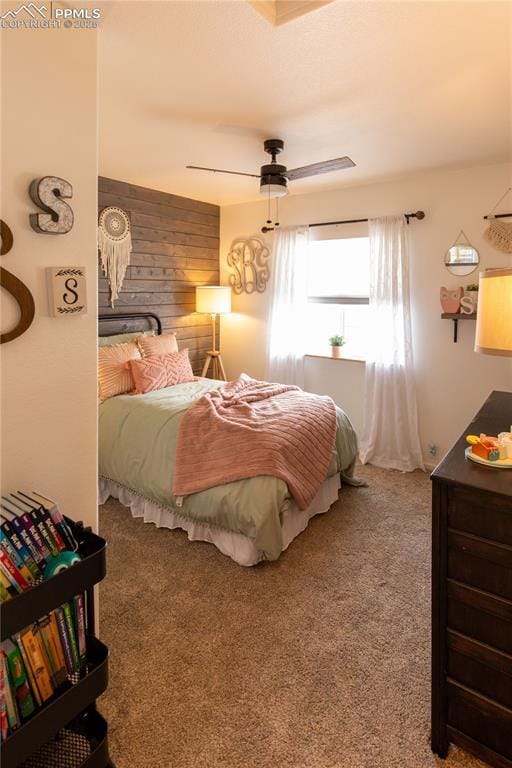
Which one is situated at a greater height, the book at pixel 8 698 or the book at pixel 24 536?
the book at pixel 24 536

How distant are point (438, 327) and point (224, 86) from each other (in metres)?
2.59

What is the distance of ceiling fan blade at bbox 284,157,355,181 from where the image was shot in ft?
8.49

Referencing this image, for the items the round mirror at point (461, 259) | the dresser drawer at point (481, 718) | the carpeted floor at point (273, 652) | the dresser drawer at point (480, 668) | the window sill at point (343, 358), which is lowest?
the carpeted floor at point (273, 652)

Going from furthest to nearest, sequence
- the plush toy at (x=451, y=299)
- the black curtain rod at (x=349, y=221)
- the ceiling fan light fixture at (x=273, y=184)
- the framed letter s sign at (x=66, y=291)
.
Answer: the black curtain rod at (x=349, y=221)
the plush toy at (x=451, y=299)
the ceiling fan light fixture at (x=273, y=184)
the framed letter s sign at (x=66, y=291)

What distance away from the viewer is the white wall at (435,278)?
11.6ft

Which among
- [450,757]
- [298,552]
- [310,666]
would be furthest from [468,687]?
[298,552]

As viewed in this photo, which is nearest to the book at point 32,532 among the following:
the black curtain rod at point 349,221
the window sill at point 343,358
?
the window sill at point 343,358

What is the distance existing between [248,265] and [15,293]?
3839 millimetres

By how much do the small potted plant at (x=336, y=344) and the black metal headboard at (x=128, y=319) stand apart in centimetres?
174

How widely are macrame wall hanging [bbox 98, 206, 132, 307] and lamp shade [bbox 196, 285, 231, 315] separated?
900 mm

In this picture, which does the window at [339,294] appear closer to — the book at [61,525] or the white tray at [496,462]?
the white tray at [496,462]

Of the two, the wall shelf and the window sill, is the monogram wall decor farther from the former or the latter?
the wall shelf

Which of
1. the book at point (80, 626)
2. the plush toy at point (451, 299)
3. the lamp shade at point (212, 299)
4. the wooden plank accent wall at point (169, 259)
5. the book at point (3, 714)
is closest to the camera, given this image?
the book at point (3, 714)

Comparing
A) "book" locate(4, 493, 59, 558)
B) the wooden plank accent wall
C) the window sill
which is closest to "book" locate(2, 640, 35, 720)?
"book" locate(4, 493, 59, 558)
